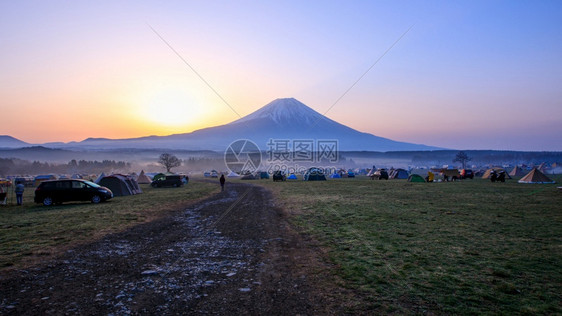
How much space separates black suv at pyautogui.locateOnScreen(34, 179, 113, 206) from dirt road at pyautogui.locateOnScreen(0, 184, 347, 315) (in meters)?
13.2

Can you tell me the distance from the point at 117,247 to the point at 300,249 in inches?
212

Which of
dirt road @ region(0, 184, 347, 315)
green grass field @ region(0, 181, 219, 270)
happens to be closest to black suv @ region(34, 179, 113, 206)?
green grass field @ region(0, 181, 219, 270)

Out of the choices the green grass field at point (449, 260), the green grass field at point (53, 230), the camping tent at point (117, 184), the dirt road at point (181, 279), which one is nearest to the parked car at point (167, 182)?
the camping tent at point (117, 184)

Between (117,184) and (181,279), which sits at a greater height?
(117,184)

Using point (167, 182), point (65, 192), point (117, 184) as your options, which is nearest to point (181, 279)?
point (65, 192)

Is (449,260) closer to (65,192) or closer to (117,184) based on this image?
(65,192)

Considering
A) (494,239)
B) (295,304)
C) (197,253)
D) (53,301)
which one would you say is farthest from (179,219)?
(494,239)

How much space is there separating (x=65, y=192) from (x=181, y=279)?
19254 millimetres

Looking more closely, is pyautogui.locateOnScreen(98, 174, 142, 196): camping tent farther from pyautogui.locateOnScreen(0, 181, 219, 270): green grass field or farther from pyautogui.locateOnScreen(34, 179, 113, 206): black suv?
pyautogui.locateOnScreen(0, 181, 219, 270): green grass field

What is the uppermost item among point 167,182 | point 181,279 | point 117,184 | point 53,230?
point 117,184

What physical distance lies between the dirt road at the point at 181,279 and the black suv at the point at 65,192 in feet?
43.4

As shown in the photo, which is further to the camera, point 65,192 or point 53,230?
point 65,192

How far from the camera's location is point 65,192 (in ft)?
69.3

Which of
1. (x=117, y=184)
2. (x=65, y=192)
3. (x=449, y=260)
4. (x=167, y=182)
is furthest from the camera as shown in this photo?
(x=167, y=182)
